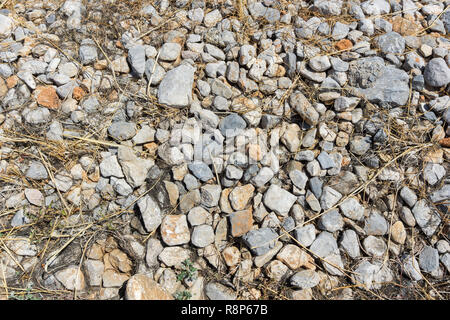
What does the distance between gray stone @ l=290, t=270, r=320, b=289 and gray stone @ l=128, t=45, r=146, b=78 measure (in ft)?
6.10

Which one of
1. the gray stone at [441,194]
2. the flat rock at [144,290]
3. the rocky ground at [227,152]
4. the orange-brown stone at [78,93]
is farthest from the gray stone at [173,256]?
the gray stone at [441,194]

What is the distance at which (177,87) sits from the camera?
2467 mm

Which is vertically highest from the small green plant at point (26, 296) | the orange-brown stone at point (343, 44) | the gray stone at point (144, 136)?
the orange-brown stone at point (343, 44)

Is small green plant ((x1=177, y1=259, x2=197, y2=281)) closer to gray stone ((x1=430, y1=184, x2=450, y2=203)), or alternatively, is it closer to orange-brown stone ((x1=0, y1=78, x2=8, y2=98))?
gray stone ((x1=430, y1=184, x2=450, y2=203))

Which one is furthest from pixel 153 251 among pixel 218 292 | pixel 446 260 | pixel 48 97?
pixel 446 260

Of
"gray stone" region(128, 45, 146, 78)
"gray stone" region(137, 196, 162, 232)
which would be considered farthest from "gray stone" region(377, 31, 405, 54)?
"gray stone" region(137, 196, 162, 232)

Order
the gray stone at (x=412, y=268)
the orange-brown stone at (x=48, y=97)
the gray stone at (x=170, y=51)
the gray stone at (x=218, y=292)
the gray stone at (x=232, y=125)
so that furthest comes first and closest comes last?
the gray stone at (x=170, y=51) → the orange-brown stone at (x=48, y=97) → the gray stone at (x=232, y=125) → the gray stone at (x=412, y=268) → the gray stone at (x=218, y=292)

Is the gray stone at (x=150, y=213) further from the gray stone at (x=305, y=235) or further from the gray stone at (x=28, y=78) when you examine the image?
the gray stone at (x=28, y=78)

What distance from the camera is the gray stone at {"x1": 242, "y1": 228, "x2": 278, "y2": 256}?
211 cm

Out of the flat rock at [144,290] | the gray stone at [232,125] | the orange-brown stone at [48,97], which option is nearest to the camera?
the flat rock at [144,290]

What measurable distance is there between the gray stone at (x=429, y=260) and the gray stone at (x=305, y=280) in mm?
722

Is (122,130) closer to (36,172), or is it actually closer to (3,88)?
(36,172)

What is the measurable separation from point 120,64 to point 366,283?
94.5 inches

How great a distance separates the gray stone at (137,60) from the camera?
2559 mm
